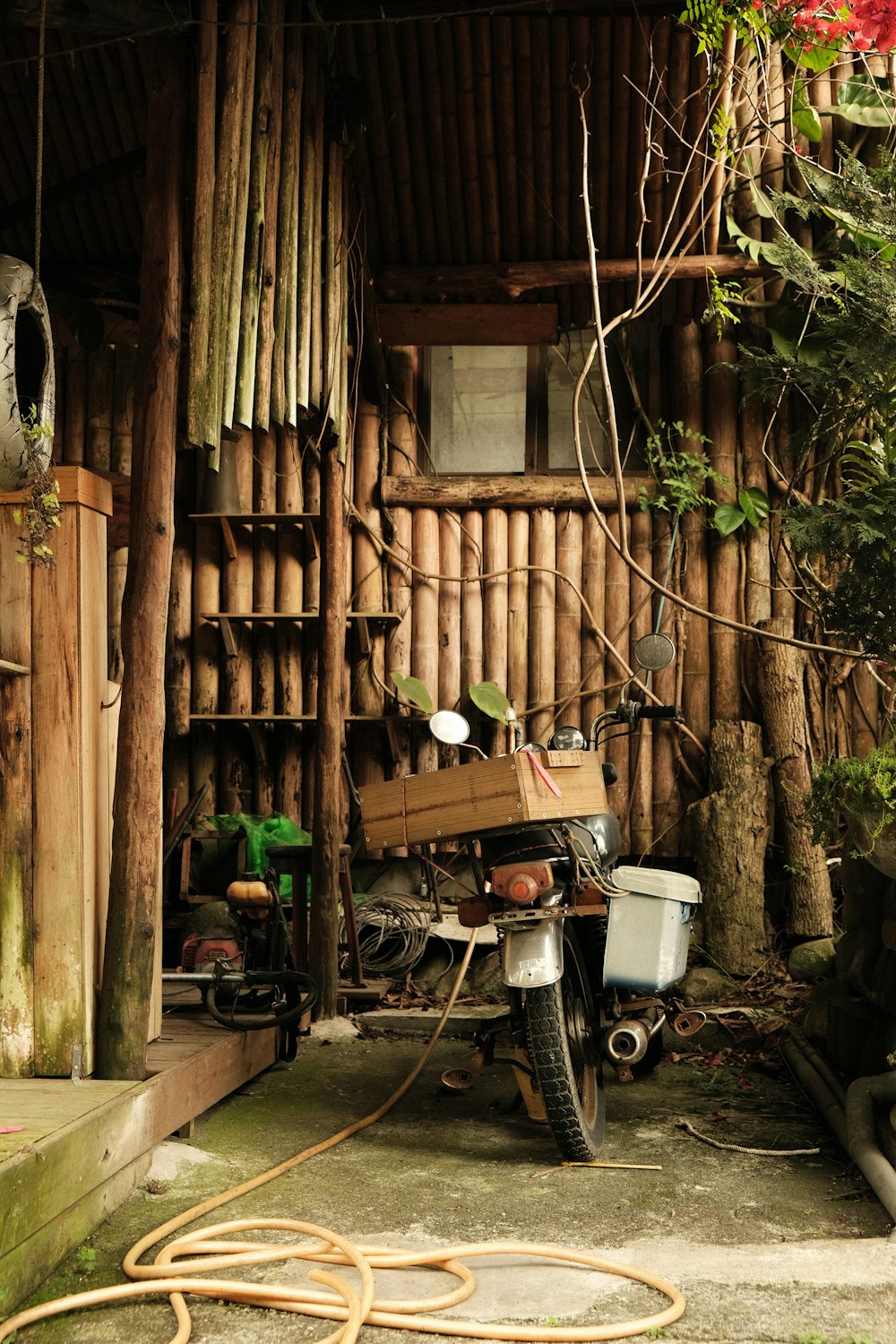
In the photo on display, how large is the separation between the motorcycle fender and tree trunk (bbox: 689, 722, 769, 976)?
3826 mm

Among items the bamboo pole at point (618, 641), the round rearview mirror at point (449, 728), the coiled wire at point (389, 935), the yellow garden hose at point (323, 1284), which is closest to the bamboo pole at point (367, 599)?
A: the coiled wire at point (389, 935)

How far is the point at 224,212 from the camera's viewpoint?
15.4 feet

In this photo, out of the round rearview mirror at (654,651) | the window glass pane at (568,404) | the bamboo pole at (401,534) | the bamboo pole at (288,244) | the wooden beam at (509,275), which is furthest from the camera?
the window glass pane at (568,404)

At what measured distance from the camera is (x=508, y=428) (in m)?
8.76

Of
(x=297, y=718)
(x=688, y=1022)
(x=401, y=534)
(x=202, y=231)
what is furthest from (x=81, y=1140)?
(x=401, y=534)

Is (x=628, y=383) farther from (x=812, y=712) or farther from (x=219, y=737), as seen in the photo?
(x=219, y=737)

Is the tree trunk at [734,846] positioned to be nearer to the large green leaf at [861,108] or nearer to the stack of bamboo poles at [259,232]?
the stack of bamboo poles at [259,232]

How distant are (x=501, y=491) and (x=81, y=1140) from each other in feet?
19.8

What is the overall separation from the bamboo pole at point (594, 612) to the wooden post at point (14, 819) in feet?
16.3

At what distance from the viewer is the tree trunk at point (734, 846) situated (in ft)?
24.7

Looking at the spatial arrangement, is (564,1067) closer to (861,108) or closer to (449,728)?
(449,728)

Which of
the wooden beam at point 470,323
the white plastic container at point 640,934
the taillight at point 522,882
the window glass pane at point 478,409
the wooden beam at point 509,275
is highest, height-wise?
the wooden beam at point 509,275

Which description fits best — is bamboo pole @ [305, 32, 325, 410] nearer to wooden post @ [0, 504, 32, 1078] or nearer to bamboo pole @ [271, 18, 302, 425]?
bamboo pole @ [271, 18, 302, 425]

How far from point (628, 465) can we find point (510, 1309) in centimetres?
665
